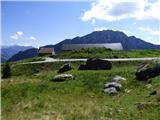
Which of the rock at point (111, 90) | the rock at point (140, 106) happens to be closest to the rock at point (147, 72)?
the rock at point (111, 90)

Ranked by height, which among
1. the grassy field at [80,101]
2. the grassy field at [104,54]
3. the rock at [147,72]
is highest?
the grassy field at [104,54]

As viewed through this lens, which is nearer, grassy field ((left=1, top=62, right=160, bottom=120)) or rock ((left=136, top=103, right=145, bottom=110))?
grassy field ((left=1, top=62, right=160, bottom=120))

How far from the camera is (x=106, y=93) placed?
3169 centimetres

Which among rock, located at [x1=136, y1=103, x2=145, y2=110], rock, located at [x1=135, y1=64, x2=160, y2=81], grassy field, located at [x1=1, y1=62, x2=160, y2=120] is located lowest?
grassy field, located at [x1=1, y1=62, x2=160, y2=120]

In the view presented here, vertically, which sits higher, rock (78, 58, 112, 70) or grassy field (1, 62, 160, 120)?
rock (78, 58, 112, 70)

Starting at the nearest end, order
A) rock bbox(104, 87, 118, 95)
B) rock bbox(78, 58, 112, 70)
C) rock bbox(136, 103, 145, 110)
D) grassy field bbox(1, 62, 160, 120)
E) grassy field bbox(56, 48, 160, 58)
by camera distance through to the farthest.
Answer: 1. grassy field bbox(1, 62, 160, 120)
2. rock bbox(136, 103, 145, 110)
3. rock bbox(104, 87, 118, 95)
4. rock bbox(78, 58, 112, 70)
5. grassy field bbox(56, 48, 160, 58)

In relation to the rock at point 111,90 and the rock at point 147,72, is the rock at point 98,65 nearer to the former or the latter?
the rock at point 147,72

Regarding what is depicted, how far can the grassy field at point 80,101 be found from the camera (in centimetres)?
2116

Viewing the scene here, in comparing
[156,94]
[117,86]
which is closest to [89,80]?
[117,86]

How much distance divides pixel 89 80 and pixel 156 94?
46.2ft

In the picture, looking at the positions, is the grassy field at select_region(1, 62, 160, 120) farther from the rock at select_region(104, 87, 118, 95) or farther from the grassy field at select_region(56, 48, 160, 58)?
the grassy field at select_region(56, 48, 160, 58)

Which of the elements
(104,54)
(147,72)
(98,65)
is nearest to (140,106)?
(147,72)

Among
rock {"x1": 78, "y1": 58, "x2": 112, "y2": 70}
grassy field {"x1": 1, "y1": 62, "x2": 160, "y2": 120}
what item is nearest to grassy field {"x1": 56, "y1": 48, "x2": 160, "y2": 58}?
rock {"x1": 78, "y1": 58, "x2": 112, "y2": 70}

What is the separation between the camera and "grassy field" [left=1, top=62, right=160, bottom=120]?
21156 mm
